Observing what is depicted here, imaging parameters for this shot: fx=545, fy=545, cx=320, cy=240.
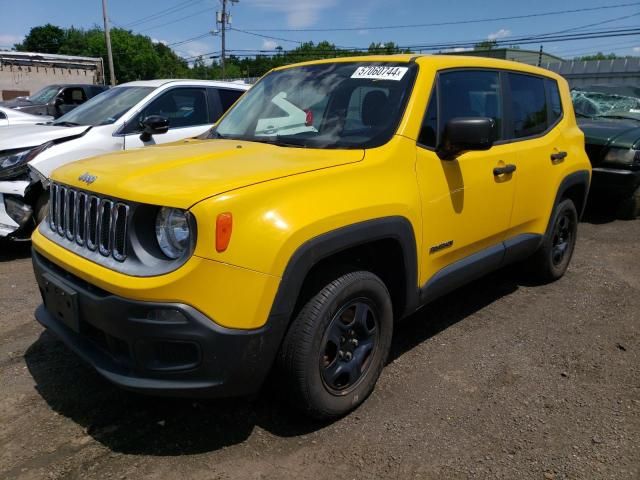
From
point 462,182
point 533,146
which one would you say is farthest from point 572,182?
point 462,182

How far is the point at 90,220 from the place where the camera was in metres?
2.59

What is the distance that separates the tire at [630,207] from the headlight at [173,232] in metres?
6.75

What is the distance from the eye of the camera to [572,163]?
14.9 feet

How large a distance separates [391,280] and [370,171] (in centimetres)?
66

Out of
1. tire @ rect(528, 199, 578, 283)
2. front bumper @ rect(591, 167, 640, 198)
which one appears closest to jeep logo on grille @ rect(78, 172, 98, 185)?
tire @ rect(528, 199, 578, 283)

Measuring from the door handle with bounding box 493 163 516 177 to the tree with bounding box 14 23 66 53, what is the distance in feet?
341

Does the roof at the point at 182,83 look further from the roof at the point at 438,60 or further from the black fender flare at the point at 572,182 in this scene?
the black fender flare at the point at 572,182

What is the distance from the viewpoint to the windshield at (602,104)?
8797 mm

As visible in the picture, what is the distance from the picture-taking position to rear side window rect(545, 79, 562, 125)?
449 cm

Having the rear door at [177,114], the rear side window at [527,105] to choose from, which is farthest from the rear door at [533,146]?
the rear door at [177,114]

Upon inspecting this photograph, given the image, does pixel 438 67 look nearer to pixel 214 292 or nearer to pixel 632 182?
pixel 214 292

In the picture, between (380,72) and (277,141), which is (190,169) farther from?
(380,72)

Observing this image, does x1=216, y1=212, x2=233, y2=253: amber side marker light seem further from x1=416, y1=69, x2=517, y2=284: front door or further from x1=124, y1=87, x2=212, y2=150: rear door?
x1=124, y1=87, x2=212, y2=150: rear door

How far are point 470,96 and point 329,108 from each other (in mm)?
983
